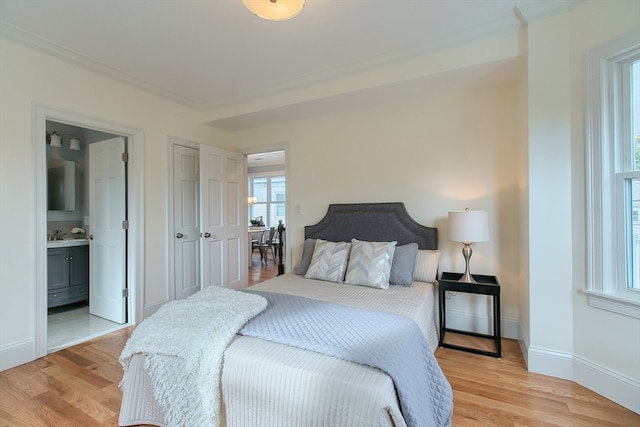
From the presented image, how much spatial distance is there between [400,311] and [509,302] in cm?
145

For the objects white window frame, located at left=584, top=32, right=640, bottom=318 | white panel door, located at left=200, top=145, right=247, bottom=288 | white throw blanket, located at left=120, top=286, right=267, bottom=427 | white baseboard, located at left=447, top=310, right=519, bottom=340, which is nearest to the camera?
white throw blanket, located at left=120, top=286, right=267, bottom=427

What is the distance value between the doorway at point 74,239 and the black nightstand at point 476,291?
310cm

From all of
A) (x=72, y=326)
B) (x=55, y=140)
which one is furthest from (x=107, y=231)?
(x=55, y=140)

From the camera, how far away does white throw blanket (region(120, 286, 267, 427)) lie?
1.37 metres

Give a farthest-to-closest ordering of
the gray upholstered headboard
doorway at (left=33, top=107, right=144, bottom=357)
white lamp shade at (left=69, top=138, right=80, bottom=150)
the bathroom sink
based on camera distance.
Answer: white lamp shade at (left=69, top=138, right=80, bottom=150)
the bathroom sink
the gray upholstered headboard
doorway at (left=33, top=107, right=144, bottom=357)

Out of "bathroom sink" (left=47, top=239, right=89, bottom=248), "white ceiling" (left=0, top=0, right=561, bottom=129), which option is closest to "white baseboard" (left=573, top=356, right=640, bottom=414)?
"white ceiling" (left=0, top=0, right=561, bottom=129)

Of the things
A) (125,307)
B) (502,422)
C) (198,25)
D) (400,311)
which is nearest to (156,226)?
(125,307)

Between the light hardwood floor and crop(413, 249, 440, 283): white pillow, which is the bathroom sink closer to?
the light hardwood floor

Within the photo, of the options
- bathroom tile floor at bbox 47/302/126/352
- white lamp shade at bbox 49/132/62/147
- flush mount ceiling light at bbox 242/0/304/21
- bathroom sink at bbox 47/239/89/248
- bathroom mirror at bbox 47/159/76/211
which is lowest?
bathroom tile floor at bbox 47/302/126/352

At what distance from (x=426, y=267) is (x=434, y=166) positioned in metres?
1.04

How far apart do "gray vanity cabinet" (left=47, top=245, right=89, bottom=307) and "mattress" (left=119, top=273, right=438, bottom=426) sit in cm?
271

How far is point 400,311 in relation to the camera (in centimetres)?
190

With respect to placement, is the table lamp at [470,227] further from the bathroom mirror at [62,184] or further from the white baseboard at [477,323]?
the bathroom mirror at [62,184]

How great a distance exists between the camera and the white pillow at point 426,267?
2727mm
